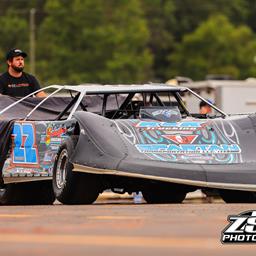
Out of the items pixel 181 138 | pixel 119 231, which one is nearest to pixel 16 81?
pixel 181 138

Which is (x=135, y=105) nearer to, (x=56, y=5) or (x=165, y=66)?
(x=56, y=5)

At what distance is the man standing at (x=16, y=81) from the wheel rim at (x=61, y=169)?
3.04 m

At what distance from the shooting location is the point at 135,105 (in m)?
14.5

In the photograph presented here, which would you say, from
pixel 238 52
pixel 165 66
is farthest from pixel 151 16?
pixel 238 52

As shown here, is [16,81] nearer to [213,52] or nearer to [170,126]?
[170,126]

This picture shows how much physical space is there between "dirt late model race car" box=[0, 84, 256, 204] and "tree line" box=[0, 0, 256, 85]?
310ft

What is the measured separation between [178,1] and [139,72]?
109 feet

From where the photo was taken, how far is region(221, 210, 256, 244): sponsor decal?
8406 mm

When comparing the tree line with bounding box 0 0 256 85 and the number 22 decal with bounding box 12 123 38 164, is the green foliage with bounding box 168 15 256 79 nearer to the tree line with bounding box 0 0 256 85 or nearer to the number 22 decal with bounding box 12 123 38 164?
the tree line with bounding box 0 0 256 85

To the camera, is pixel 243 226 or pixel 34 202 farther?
pixel 34 202

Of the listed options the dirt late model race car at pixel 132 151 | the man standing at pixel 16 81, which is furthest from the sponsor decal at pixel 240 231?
the man standing at pixel 16 81

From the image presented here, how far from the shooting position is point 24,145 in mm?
14242

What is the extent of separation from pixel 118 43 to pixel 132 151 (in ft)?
352

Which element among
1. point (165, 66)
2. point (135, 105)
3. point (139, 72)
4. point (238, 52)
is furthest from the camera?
point (165, 66)
